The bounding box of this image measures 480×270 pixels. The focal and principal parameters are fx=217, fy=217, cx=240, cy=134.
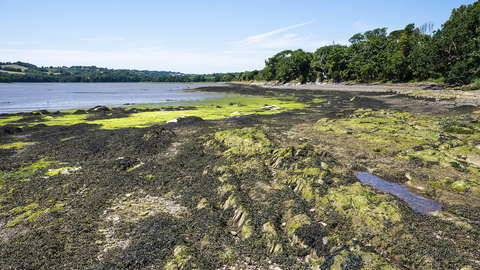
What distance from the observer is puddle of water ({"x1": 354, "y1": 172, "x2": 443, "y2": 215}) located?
774cm

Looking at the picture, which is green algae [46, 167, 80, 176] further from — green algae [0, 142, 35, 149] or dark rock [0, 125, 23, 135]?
dark rock [0, 125, 23, 135]

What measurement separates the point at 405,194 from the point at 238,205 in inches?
269

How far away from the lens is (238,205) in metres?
7.50

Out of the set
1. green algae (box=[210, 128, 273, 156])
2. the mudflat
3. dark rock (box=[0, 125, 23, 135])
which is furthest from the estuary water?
green algae (box=[210, 128, 273, 156])

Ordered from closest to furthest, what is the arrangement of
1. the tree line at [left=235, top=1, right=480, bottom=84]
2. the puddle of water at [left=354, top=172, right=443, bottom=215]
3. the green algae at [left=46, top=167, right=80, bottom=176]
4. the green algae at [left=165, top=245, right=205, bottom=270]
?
1. the green algae at [left=165, top=245, right=205, bottom=270]
2. the puddle of water at [left=354, top=172, right=443, bottom=215]
3. the green algae at [left=46, top=167, right=80, bottom=176]
4. the tree line at [left=235, top=1, right=480, bottom=84]

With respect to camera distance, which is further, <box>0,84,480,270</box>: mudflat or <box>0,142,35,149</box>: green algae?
<box>0,142,35,149</box>: green algae

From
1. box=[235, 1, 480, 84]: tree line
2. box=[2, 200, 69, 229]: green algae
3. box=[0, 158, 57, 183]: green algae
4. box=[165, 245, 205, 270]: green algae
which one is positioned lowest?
box=[2, 200, 69, 229]: green algae

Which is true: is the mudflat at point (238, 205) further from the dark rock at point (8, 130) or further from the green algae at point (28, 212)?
the dark rock at point (8, 130)

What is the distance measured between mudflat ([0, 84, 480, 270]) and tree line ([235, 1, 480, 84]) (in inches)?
1549

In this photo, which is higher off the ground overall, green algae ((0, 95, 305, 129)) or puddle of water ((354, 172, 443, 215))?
green algae ((0, 95, 305, 129))

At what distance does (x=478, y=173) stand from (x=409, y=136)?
5529 millimetres

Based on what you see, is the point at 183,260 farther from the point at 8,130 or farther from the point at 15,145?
the point at 8,130

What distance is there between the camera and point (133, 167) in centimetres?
1196

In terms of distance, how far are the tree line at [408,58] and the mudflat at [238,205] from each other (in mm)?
39349
